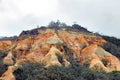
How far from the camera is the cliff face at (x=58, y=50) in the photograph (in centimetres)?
14300

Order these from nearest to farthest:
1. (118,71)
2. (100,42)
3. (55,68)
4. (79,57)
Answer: (55,68), (118,71), (79,57), (100,42)

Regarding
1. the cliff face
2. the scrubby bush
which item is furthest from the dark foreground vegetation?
the scrubby bush

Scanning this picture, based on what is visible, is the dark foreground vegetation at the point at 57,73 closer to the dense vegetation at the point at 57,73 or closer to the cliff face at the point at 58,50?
the dense vegetation at the point at 57,73

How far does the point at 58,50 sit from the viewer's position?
147875mm

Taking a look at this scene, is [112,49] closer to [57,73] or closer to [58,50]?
[58,50]

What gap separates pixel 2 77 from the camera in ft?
437

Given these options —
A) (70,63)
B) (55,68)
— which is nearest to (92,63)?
(70,63)

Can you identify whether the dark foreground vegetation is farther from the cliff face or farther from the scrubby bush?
the scrubby bush

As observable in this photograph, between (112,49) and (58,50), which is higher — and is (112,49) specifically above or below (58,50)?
above

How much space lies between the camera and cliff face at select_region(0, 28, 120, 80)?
143000 millimetres

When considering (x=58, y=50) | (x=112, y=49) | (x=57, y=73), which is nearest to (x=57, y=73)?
(x=57, y=73)

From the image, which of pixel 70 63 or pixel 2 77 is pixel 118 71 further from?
pixel 2 77

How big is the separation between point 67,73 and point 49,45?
2237 centimetres

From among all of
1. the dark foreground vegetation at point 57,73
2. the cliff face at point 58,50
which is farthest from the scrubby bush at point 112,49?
the dark foreground vegetation at point 57,73
